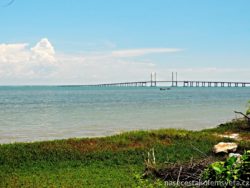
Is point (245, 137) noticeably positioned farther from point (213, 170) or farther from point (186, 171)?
point (213, 170)

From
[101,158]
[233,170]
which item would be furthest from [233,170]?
[101,158]

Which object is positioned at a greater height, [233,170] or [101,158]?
[233,170]

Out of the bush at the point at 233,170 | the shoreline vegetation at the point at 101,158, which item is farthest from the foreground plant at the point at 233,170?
the shoreline vegetation at the point at 101,158

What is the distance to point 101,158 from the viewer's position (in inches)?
535

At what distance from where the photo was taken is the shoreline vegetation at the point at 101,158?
10758mm

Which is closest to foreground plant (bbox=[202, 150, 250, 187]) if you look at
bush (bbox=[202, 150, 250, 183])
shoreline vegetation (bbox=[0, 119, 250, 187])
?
bush (bbox=[202, 150, 250, 183])

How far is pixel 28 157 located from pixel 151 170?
191 inches

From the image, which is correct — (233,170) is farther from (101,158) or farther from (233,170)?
(101,158)

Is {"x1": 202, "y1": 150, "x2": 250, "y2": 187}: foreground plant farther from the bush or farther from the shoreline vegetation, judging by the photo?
the shoreline vegetation

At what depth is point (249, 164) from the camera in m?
7.97

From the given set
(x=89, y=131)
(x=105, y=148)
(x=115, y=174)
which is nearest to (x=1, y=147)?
(x=105, y=148)

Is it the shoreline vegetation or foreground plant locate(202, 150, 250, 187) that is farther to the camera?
the shoreline vegetation

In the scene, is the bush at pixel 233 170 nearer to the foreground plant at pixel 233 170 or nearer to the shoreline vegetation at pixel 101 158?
the foreground plant at pixel 233 170

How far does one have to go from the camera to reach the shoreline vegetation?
1076 centimetres
